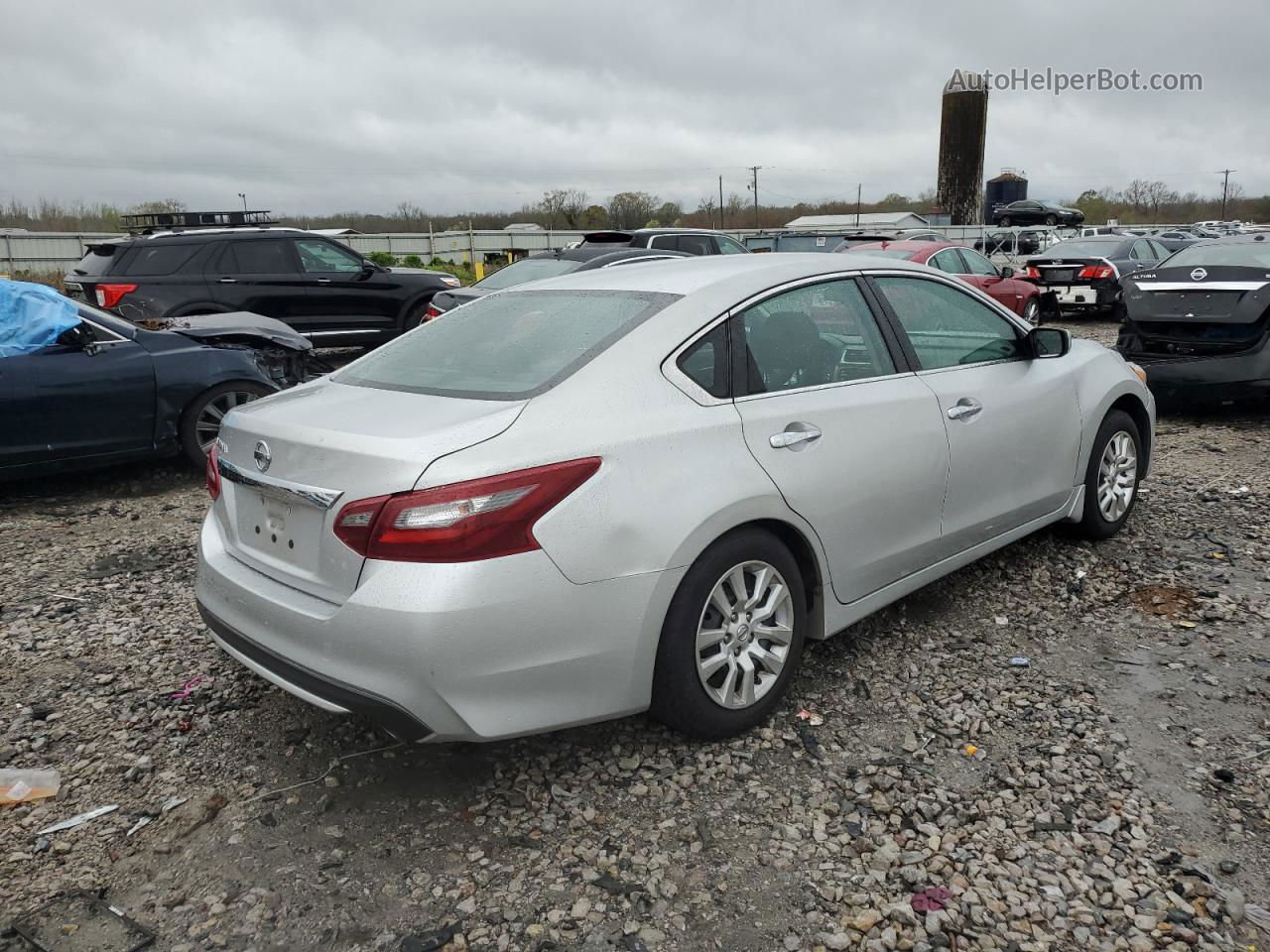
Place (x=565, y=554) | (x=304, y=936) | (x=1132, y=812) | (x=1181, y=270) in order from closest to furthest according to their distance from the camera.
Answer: (x=304, y=936) → (x=565, y=554) → (x=1132, y=812) → (x=1181, y=270)

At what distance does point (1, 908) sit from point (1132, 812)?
315 cm

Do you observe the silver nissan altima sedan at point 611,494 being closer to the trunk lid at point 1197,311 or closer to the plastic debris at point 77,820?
the plastic debris at point 77,820

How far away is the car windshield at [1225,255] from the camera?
28.0 feet

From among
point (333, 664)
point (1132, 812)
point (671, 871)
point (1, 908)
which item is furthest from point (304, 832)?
point (1132, 812)

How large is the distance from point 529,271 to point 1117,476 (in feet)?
22.1

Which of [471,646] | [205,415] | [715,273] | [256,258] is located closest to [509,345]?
[715,273]

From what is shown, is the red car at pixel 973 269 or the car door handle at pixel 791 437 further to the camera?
A: the red car at pixel 973 269

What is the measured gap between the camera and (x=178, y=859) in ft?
9.24

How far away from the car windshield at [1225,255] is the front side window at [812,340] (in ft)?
20.1

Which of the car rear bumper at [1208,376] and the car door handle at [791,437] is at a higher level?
the car door handle at [791,437]

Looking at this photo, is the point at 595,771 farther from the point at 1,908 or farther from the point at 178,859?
the point at 1,908

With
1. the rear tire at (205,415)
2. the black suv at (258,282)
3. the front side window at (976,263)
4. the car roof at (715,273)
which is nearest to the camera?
the car roof at (715,273)

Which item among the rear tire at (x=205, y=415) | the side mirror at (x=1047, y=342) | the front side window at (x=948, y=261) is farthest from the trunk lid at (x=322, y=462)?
the front side window at (x=948, y=261)

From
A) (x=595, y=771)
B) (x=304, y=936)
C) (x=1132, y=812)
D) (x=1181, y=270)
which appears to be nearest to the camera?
(x=304, y=936)
